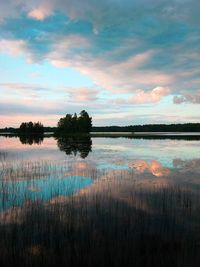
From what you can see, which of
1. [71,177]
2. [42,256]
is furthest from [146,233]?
[71,177]

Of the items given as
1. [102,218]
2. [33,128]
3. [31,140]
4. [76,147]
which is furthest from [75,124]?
[102,218]

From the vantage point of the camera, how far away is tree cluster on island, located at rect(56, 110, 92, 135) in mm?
140375

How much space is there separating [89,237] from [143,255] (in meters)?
1.82

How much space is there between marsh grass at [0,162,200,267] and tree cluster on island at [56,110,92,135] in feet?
409

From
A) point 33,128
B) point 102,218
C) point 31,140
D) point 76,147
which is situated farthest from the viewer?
point 33,128

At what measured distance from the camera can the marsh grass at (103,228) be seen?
7473 mm

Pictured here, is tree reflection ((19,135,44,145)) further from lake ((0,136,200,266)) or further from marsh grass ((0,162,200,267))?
marsh grass ((0,162,200,267))

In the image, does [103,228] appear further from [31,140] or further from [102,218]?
[31,140]

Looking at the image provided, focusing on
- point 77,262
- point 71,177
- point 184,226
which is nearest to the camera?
point 77,262

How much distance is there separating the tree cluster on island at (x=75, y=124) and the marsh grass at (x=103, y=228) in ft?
409

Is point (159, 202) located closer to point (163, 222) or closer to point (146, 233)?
point (163, 222)

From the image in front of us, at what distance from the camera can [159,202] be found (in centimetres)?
1293

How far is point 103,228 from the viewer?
31.5 ft

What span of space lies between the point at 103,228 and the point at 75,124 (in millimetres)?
134210
